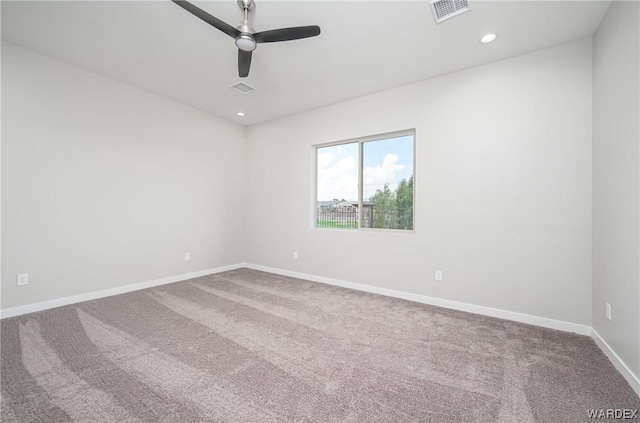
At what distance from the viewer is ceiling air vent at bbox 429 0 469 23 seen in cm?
202

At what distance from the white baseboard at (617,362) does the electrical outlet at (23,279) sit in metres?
5.19

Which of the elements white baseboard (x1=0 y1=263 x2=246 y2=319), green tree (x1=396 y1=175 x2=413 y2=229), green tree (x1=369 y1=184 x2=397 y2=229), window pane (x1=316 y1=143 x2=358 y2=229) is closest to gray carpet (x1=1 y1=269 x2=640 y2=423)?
white baseboard (x1=0 y1=263 x2=246 y2=319)

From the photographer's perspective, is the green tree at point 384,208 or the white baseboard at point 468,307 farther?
the green tree at point 384,208

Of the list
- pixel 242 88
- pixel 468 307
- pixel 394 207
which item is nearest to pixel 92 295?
pixel 242 88

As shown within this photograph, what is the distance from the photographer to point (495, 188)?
109 inches

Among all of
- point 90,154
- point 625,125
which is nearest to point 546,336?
point 625,125

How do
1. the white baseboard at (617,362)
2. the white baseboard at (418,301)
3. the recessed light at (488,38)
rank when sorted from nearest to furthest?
the white baseboard at (617,362) < the white baseboard at (418,301) < the recessed light at (488,38)

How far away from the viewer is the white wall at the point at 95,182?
8.70ft

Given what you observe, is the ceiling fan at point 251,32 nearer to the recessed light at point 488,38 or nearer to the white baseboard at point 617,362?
the recessed light at point 488,38

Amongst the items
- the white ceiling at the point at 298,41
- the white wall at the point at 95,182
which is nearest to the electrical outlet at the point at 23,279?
the white wall at the point at 95,182

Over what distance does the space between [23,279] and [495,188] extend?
5.09m

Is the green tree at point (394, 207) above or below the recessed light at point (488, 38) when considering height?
below

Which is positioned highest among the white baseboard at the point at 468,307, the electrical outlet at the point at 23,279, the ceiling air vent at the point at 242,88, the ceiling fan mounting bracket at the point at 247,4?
the ceiling air vent at the point at 242,88

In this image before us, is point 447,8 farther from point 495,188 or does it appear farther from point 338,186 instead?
point 338,186
